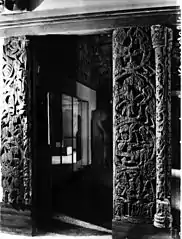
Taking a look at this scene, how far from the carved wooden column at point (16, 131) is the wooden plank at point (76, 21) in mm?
47

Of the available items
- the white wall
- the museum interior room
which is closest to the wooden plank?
the museum interior room

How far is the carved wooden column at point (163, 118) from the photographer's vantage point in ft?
3.29

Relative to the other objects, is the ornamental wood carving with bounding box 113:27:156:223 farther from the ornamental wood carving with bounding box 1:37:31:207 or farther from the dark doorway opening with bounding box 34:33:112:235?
the ornamental wood carving with bounding box 1:37:31:207

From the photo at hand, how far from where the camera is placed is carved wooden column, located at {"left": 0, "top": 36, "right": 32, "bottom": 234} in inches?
43.8

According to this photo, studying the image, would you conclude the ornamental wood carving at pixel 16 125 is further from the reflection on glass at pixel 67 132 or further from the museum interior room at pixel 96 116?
the reflection on glass at pixel 67 132

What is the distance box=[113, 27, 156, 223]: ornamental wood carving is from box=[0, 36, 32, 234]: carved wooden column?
280 millimetres

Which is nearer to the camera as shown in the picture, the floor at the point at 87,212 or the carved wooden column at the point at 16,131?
the floor at the point at 87,212

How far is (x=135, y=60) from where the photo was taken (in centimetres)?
105

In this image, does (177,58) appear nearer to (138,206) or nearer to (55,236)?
(138,206)

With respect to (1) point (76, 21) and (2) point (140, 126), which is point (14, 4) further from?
(2) point (140, 126)

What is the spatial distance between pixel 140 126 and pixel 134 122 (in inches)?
0.8

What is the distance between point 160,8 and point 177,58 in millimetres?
146

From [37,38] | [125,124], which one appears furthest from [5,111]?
[125,124]

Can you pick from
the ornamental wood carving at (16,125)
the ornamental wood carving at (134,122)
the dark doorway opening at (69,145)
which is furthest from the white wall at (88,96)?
the ornamental wood carving at (16,125)
